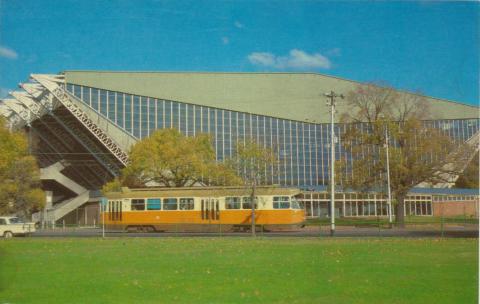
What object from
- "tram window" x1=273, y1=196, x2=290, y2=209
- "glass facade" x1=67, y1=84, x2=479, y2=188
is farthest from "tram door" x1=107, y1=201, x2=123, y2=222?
"glass facade" x1=67, y1=84, x2=479, y2=188

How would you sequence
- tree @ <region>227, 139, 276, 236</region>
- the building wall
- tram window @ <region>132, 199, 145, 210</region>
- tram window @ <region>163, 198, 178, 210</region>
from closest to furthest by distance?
tree @ <region>227, 139, 276, 236</region> → tram window @ <region>163, 198, 178, 210</region> → tram window @ <region>132, 199, 145, 210</region> → the building wall

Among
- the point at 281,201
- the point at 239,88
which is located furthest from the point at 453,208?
the point at 281,201

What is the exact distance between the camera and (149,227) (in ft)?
119

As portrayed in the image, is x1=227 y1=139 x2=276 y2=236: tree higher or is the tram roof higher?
x1=227 y1=139 x2=276 y2=236: tree

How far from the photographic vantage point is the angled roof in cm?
3748

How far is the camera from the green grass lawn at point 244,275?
11.8 metres

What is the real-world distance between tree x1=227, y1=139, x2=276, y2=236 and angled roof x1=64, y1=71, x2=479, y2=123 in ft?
13.9

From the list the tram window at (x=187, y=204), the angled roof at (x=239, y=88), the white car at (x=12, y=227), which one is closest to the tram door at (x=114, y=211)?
the tram window at (x=187, y=204)

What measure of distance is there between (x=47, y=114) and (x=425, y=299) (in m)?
43.2

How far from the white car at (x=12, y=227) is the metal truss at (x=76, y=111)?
1373cm

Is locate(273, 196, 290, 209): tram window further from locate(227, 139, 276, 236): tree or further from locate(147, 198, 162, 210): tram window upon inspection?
locate(147, 198, 162, 210): tram window

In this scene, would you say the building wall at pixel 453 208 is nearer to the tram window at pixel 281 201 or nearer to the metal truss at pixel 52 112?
the tram window at pixel 281 201

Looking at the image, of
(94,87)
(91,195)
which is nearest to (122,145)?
(94,87)

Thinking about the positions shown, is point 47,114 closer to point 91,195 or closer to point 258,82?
point 91,195
